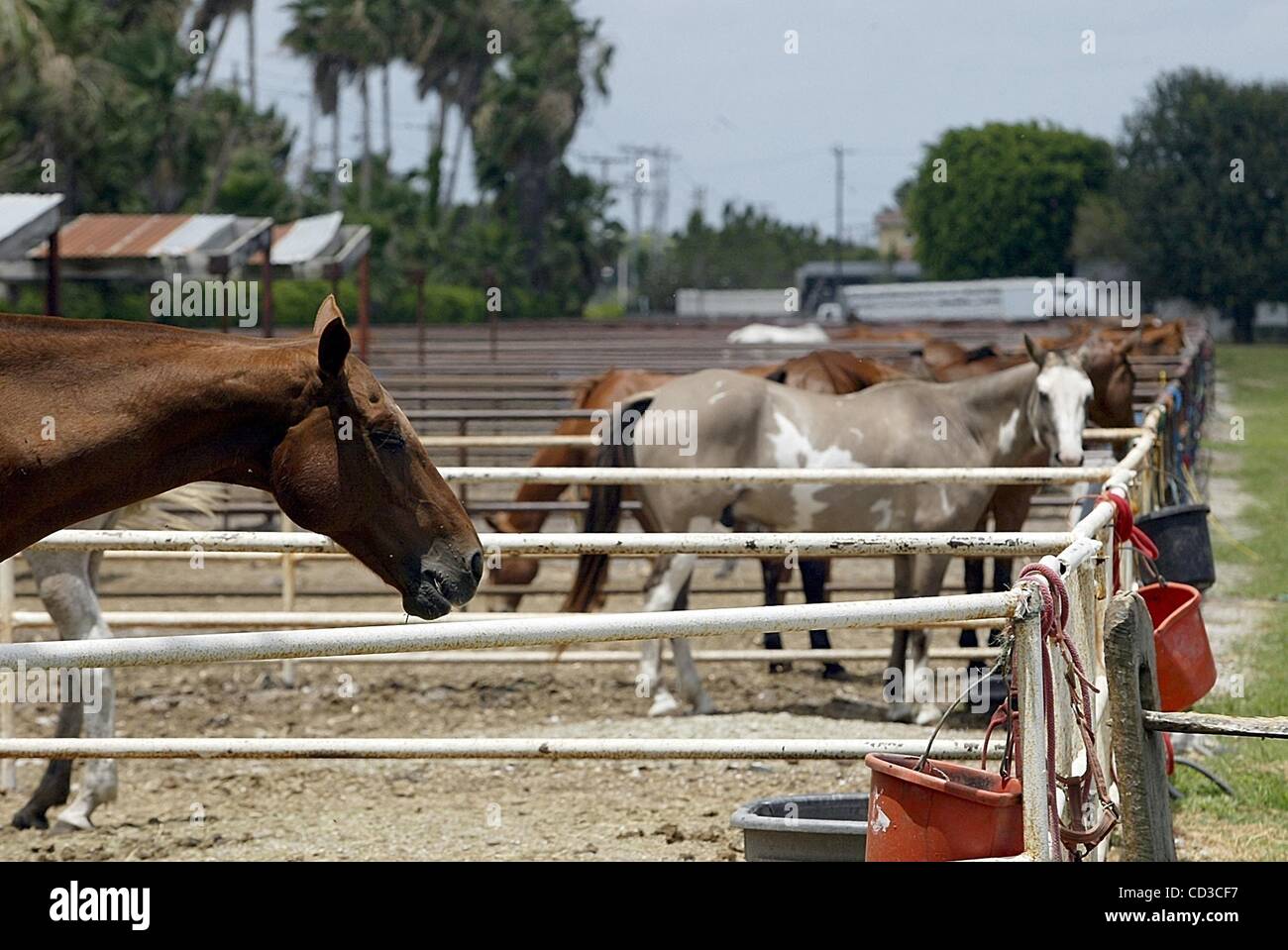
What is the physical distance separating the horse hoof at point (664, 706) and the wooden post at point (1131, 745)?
453 cm

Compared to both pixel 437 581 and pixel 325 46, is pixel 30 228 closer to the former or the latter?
pixel 437 581

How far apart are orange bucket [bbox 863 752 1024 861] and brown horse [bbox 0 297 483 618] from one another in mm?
1171

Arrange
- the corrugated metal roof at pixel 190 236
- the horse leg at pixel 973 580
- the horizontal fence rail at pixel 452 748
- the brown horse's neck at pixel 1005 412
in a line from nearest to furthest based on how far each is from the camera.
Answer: the horizontal fence rail at pixel 452 748
the brown horse's neck at pixel 1005 412
the horse leg at pixel 973 580
the corrugated metal roof at pixel 190 236

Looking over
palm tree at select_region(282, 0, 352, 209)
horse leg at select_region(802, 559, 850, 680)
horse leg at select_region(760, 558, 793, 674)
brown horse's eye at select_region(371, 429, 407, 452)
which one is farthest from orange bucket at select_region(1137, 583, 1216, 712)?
palm tree at select_region(282, 0, 352, 209)

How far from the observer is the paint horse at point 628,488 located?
8742mm

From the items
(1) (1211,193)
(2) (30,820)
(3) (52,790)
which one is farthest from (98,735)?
(1) (1211,193)

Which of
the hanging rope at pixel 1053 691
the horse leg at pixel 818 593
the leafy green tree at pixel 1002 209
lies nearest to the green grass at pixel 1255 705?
the horse leg at pixel 818 593

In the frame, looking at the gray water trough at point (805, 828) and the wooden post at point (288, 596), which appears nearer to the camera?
the gray water trough at point (805, 828)

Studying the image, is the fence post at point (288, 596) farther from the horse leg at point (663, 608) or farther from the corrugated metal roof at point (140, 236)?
the corrugated metal roof at point (140, 236)

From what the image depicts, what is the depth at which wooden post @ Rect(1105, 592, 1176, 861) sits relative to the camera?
3.13 metres

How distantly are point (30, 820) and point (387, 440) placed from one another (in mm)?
3339

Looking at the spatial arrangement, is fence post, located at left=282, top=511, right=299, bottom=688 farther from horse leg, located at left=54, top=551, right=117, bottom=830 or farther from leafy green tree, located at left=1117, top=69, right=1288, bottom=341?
leafy green tree, located at left=1117, top=69, right=1288, bottom=341

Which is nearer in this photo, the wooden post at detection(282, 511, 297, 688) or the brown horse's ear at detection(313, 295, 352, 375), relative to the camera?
the brown horse's ear at detection(313, 295, 352, 375)
